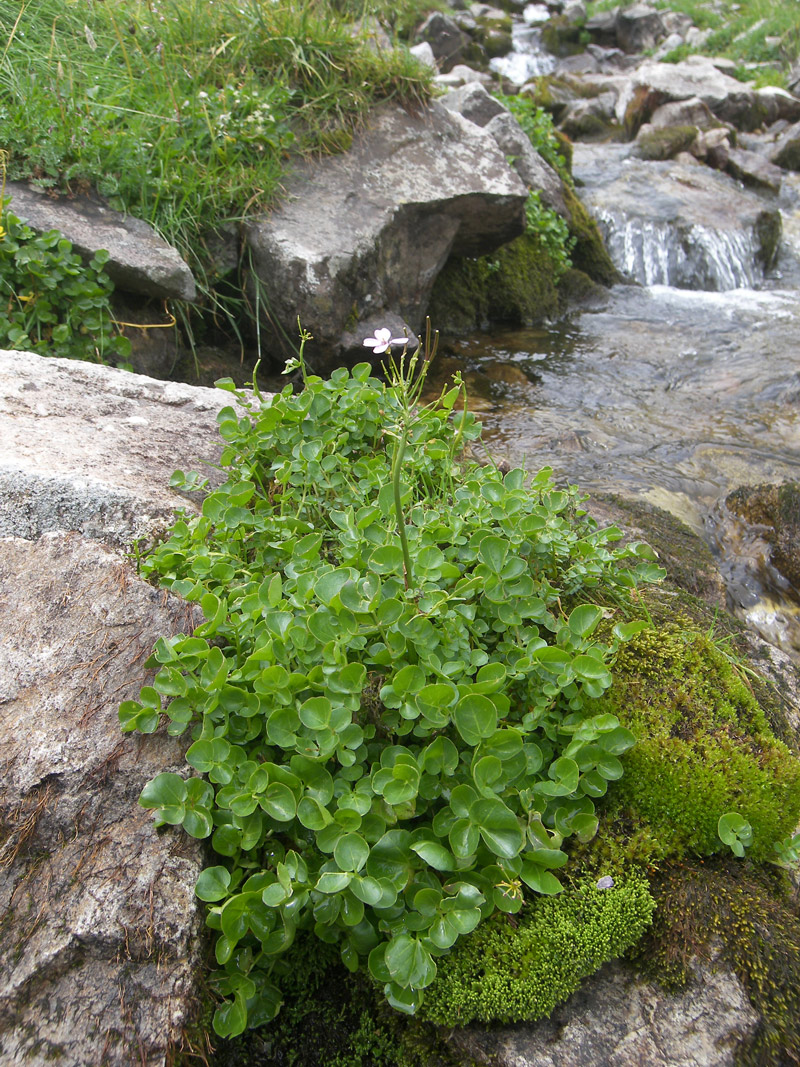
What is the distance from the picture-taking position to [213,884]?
1609mm

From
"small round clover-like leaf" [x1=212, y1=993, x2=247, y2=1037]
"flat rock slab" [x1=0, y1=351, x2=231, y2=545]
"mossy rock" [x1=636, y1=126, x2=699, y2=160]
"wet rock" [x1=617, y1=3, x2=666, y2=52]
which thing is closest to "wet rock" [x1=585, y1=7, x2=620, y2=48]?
"wet rock" [x1=617, y1=3, x2=666, y2=52]

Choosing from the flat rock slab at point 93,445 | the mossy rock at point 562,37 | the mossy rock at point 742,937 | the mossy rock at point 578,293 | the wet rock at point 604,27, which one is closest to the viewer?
the mossy rock at point 742,937

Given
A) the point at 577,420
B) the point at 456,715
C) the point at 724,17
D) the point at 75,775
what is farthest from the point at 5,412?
the point at 724,17

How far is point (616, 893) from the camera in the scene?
1.75m

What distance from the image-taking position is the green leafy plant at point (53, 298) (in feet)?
12.7

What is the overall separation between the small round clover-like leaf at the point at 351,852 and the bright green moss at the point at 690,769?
2.24ft

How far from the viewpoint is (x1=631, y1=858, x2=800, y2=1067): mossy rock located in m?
1.59

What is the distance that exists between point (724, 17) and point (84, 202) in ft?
77.5

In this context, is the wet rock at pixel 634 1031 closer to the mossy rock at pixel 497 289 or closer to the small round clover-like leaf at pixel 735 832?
the small round clover-like leaf at pixel 735 832

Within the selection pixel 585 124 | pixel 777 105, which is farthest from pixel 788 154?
pixel 585 124

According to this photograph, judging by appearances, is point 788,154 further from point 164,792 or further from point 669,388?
point 164,792

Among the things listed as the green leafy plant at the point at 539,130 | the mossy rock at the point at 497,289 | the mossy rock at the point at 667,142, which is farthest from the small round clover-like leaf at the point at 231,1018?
the mossy rock at the point at 667,142

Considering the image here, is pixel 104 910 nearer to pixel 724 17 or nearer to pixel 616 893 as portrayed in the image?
pixel 616 893

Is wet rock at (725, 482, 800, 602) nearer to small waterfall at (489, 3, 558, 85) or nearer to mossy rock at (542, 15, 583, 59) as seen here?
small waterfall at (489, 3, 558, 85)
